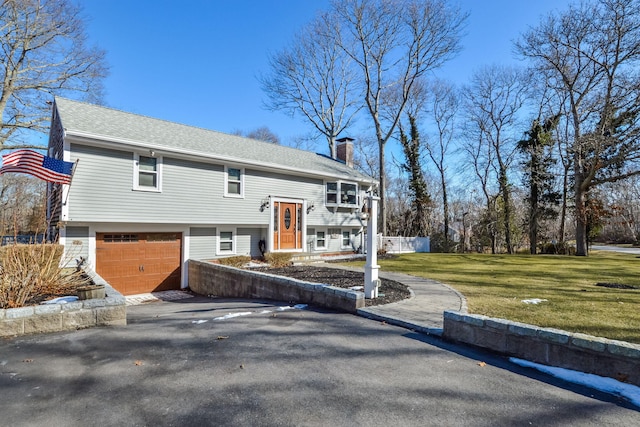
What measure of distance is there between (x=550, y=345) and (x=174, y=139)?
13.3 meters

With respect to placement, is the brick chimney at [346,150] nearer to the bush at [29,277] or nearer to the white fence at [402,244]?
the white fence at [402,244]

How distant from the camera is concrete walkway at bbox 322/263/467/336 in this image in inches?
205

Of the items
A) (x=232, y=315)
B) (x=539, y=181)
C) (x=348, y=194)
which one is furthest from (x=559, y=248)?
(x=232, y=315)

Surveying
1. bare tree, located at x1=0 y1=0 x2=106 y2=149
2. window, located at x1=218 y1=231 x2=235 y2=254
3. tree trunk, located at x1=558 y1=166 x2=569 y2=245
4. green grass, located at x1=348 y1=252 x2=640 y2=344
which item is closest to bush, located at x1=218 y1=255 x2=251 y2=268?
window, located at x1=218 y1=231 x2=235 y2=254

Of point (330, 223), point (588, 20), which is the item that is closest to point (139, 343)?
point (330, 223)

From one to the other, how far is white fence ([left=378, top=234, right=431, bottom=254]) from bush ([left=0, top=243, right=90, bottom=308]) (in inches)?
612

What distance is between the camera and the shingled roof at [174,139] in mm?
10891

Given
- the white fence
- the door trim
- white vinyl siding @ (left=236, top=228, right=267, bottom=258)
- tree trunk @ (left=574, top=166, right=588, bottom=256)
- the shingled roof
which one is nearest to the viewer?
the shingled roof

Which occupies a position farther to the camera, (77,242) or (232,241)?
(232,241)

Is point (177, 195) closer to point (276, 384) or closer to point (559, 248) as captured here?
point (276, 384)

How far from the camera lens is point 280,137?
4334 centimetres

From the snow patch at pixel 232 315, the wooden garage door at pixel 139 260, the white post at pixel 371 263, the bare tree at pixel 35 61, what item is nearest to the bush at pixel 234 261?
the wooden garage door at pixel 139 260

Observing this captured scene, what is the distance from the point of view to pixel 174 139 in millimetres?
13031

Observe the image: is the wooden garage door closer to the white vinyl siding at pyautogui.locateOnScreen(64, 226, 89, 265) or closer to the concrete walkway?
the white vinyl siding at pyautogui.locateOnScreen(64, 226, 89, 265)
